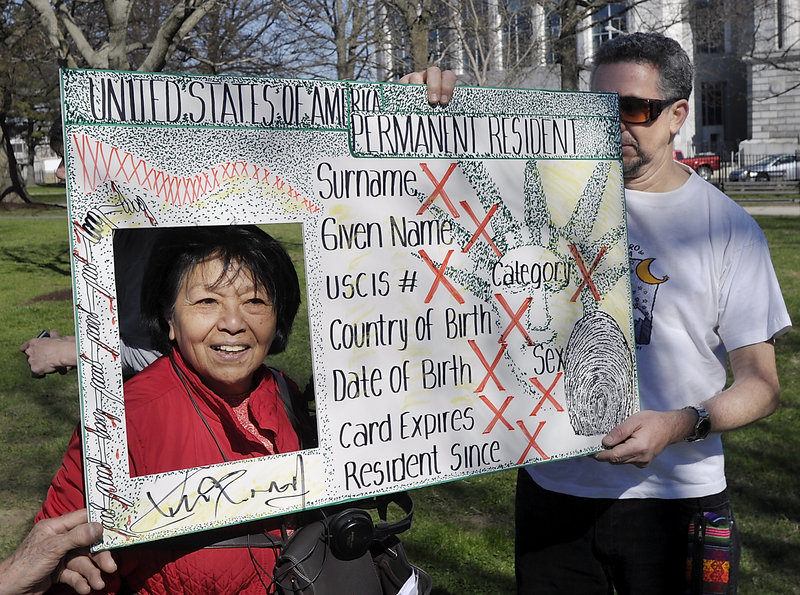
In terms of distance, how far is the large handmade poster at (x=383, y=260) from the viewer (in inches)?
63.1

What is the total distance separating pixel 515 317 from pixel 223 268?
2.20ft

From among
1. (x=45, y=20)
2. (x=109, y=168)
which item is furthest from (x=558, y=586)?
(x=45, y=20)

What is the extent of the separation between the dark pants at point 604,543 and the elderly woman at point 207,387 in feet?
3.11

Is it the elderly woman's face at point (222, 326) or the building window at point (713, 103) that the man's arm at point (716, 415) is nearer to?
the elderly woman's face at point (222, 326)

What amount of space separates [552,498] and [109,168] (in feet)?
4.99

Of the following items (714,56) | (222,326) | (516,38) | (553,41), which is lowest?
(222,326)

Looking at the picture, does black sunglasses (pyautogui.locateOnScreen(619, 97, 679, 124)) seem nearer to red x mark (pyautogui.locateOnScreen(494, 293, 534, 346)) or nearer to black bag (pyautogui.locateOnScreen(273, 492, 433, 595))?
red x mark (pyautogui.locateOnScreen(494, 293, 534, 346))

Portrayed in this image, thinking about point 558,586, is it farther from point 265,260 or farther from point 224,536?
point 265,260

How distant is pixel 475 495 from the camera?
204 inches

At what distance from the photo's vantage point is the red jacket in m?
1.65

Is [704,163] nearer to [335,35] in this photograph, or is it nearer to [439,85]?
[335,35]

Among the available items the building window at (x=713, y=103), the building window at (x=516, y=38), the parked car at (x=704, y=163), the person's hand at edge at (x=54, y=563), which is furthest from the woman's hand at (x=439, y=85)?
the building window at (x=713, y=103)

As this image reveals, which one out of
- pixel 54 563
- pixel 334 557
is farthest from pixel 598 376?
pixel 54 563
